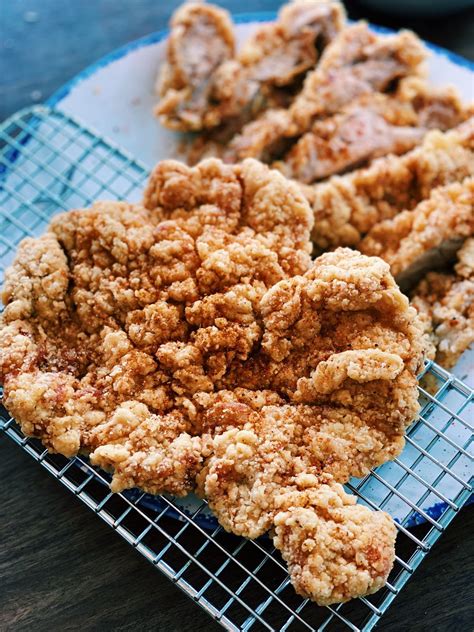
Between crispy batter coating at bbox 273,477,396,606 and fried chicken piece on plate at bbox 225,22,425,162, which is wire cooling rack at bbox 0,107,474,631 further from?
fried chicken piece on plate at bbox 225,22,425,162

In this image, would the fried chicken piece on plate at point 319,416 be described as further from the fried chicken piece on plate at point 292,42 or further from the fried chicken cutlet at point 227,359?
the fried chicken piece on plate at point 292,42

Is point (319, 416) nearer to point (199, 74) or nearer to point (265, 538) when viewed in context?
point (265, 538)

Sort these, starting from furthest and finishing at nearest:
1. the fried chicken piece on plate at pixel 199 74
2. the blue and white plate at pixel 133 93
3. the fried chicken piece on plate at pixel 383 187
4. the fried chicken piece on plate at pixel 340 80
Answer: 1. the blue and white plate at pixel 133 93
2. the fried chicken piece on plate at pixel 199 74
3. the fried chicken piece on plate at pixel 340 80
4. the fried chicken piece on plate at pixel 383 187

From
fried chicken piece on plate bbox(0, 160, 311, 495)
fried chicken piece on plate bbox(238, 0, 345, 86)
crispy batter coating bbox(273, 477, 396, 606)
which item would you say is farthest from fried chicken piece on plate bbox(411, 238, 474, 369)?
fried chicken piece on plate bbox(238, 0, 345, 86)

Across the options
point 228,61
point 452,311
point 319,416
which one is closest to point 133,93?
point 228,61

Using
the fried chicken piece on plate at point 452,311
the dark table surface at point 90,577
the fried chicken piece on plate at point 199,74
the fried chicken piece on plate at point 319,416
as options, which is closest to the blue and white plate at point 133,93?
the fried chicken piece on plate at point 199,74
